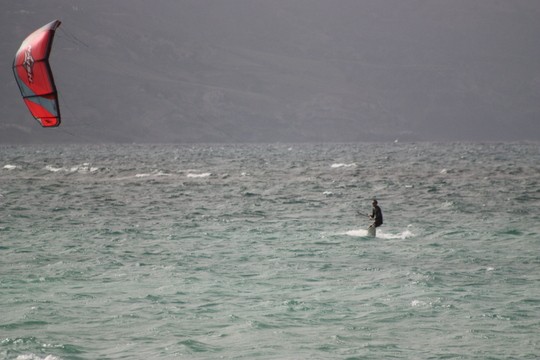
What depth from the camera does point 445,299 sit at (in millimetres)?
18375

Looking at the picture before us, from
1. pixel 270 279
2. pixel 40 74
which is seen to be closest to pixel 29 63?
pixel 40 74

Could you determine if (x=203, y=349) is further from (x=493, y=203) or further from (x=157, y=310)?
(x=493, y=203)

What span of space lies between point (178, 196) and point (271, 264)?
85.3 ft

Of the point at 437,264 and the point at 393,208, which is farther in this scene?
the point at 393,208

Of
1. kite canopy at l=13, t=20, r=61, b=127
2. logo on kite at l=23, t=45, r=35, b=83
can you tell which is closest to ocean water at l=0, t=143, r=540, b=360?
kite canopy at l=13, t=20, r=61, b=127

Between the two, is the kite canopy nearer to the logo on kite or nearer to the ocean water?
the logo on kite

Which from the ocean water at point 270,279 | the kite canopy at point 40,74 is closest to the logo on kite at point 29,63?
the kite canopy at point 40,74

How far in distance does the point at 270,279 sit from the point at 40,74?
13.0 meters

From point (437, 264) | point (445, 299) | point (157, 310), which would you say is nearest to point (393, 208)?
point (437, 264)

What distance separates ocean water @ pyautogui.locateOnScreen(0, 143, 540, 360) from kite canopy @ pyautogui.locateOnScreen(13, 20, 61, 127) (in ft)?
19.1

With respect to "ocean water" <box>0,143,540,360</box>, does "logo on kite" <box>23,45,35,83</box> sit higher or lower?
higher

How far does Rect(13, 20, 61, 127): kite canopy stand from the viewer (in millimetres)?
25953

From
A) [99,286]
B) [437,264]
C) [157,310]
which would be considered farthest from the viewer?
[437,264]

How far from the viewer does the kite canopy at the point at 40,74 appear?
85.1 feet
